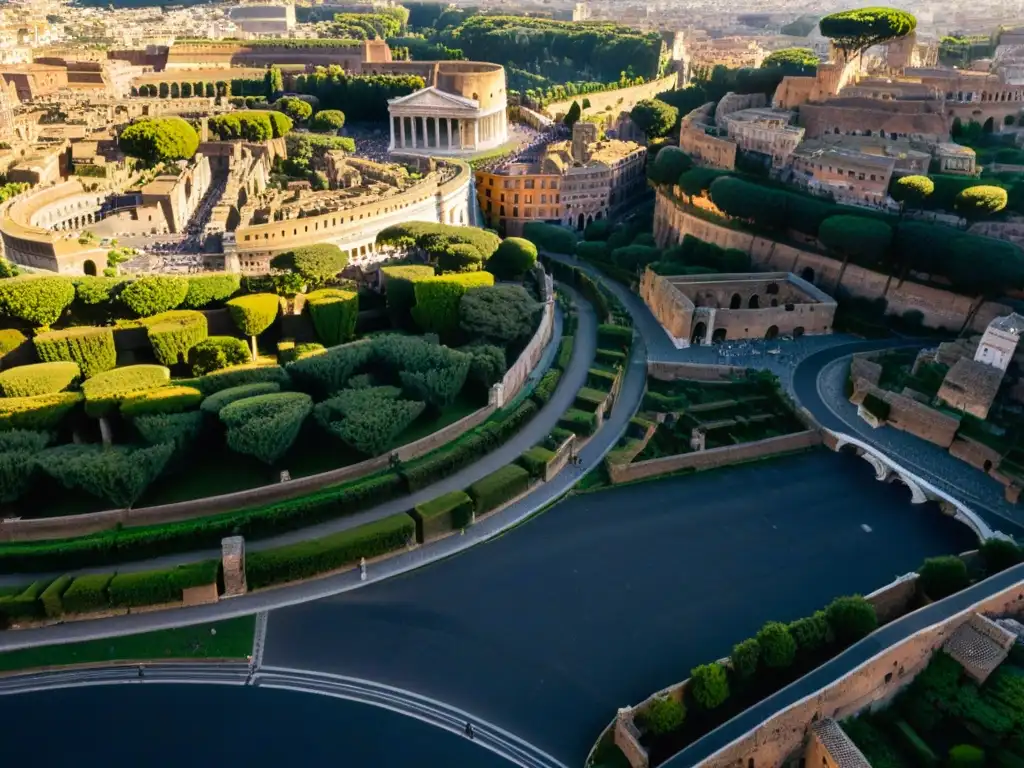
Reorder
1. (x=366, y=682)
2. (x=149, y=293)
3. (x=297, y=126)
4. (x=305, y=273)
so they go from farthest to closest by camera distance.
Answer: (x=297, y=126) < (x=305, y=273) < (x=149, y=293) < (x=366, y=682)

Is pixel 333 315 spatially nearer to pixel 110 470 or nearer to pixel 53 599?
pixel 110 470

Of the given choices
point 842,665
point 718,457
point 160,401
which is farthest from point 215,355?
point 842,665

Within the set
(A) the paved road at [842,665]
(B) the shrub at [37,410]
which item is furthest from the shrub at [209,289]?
(A) the paved road at [842,665]

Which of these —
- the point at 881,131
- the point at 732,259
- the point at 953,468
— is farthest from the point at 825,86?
the point at 953,468

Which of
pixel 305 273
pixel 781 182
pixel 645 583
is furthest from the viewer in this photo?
pixel 781 182

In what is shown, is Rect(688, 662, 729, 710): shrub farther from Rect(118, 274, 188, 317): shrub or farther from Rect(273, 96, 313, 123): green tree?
Rect(273, 96, 313, 123): green tree

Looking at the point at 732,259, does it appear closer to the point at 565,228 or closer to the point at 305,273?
the point at 565,228
